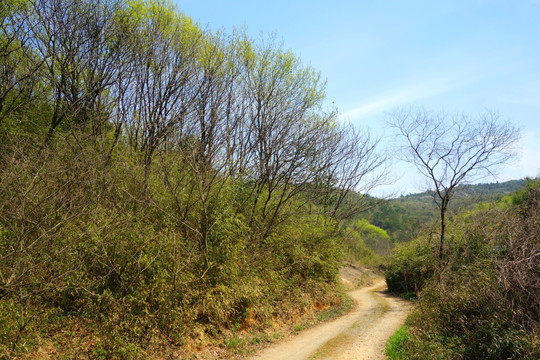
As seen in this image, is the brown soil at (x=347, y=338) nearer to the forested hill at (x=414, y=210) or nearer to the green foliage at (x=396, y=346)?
the green foliage at (x=396, y=346)

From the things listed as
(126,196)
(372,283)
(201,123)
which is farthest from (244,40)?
(372,283)

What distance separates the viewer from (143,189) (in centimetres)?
1035

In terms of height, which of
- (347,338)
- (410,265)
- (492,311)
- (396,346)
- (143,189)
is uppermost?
(143,189)

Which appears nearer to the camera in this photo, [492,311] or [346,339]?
[492,311]

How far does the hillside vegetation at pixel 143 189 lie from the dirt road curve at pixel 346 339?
3.92 feet

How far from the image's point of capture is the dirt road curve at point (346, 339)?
32.1 feet

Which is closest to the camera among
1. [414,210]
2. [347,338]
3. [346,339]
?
[346,339]

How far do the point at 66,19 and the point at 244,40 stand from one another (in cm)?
677

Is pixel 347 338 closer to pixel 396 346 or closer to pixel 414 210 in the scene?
pixel 396 346

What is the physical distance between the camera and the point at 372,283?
35.0m

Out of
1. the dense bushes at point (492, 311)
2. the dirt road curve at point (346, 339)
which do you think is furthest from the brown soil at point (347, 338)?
the dense bushes at point (492, 311)

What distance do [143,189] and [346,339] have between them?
8.17 m

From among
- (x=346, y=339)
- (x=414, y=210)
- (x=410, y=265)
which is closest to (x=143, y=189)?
(x=346, y=339)

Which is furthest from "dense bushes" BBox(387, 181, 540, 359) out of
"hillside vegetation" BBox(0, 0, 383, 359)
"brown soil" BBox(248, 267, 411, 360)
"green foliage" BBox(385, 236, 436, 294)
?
"green foliage" BBox(385, 236, 436, 294)
